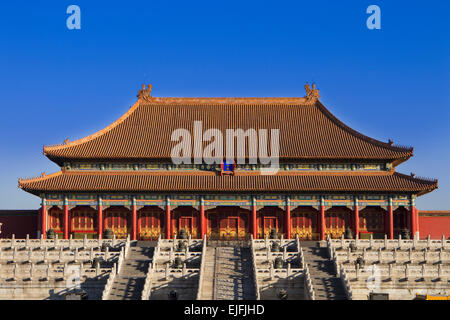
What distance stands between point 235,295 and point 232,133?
2418cm

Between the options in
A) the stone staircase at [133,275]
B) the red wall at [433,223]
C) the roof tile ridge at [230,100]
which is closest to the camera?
the stone staircase at [133,275]

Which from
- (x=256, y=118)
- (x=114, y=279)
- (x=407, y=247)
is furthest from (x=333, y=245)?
(x=256, y=118)

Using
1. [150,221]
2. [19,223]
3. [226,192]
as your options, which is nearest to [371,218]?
[226,192]

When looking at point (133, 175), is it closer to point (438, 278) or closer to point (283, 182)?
point (283, 182)

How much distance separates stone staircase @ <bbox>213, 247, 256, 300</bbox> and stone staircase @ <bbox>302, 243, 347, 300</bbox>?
3.68 metres

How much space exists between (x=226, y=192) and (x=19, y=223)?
17.4 metres

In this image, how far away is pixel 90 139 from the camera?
58.8m

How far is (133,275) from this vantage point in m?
40.8

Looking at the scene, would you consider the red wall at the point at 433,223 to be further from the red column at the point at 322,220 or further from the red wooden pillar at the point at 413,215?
the red column at the point at 322,220

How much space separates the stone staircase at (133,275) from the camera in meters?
38.3

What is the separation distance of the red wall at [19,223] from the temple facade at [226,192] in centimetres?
227

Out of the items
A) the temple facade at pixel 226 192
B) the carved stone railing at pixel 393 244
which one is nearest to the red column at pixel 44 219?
the temple facade at pixel 226 192

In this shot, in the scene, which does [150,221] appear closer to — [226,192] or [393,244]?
[226,192]

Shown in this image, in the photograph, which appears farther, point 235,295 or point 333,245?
point 333,245
